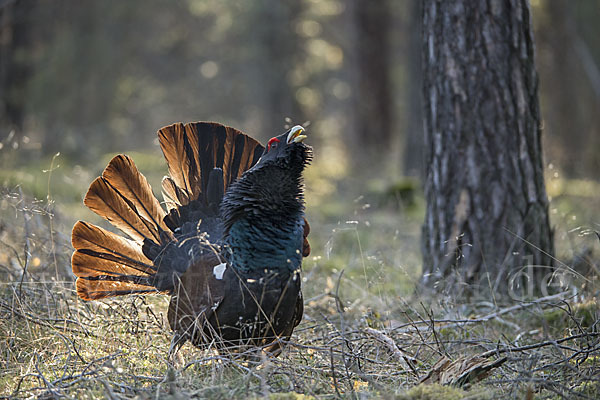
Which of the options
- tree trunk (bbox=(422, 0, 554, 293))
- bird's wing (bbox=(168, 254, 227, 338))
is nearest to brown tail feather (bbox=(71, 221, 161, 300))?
bird's wing (bbox=(168, 254, 227, 338))

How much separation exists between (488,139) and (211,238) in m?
2.14

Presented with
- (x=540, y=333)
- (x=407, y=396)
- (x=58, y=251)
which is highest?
(x=58, y=251)

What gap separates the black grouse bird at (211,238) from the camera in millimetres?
3207

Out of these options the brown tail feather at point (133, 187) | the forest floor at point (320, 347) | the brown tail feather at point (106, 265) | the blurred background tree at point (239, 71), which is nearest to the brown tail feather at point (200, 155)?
the brown tail feather at point (133, 187)

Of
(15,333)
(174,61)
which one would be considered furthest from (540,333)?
(174,61)

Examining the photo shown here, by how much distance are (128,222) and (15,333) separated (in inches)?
36.5

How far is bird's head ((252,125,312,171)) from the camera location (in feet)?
11.0

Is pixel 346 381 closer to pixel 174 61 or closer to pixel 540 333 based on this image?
pixel 540 333

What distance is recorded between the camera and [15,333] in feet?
11.0

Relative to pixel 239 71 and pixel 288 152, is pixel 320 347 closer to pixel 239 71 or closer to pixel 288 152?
pixel 288 152

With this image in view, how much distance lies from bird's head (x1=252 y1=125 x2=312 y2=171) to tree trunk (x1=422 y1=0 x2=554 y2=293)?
154cm

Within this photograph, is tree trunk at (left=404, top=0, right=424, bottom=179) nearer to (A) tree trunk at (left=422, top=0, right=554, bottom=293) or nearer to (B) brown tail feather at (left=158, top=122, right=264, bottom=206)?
(A) tree trunk at (left=422, top=0, right=554, bottom=293)

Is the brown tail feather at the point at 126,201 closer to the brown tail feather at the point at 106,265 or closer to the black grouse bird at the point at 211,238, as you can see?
the black grouse bird at the point at 211,238

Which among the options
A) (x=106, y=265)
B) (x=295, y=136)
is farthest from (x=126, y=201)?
(x=295, y=136)
